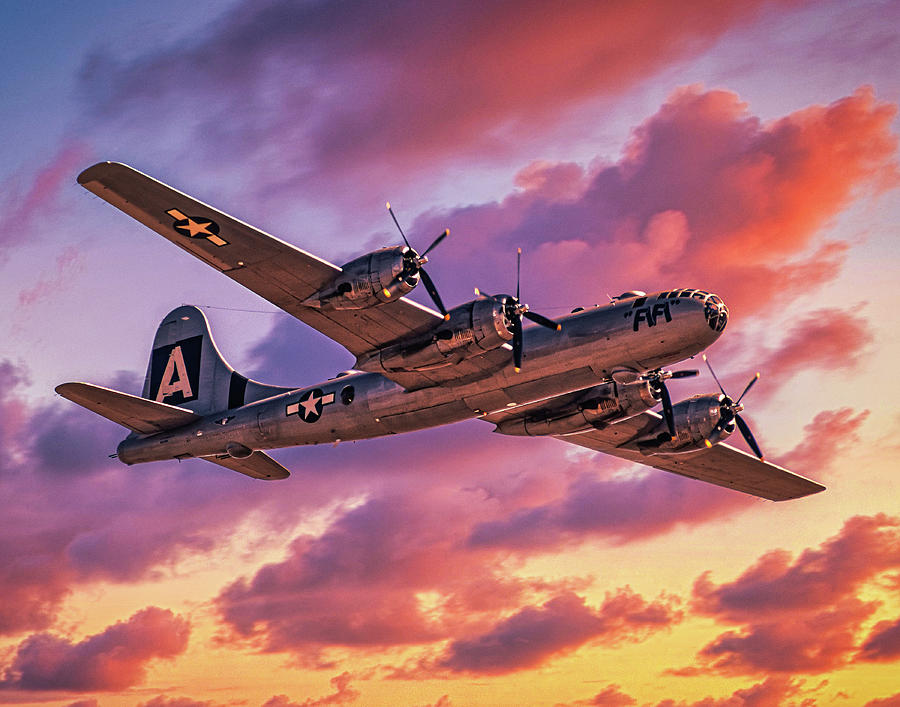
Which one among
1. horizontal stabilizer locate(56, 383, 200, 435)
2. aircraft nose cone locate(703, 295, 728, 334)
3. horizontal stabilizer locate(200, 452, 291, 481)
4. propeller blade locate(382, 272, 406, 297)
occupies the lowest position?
aircraft nose cone locate(703, 295, 728, 334)

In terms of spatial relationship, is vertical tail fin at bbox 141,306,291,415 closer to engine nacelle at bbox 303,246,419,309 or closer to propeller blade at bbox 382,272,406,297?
engine nacelle at bbox 303,246,419,309

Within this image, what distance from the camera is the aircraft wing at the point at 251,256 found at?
32.3 meters

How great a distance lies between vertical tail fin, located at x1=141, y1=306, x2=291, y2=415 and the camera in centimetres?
4366

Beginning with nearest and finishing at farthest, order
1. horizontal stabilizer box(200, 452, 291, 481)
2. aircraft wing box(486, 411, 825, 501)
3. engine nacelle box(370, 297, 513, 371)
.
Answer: engine nacelle box(370, 297, 513, 371), horizontal stabilizer box(200, 452, 291, 481), aircraft wing box(486, 411, 825, 501)

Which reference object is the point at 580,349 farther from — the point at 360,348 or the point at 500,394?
the point at 360,348

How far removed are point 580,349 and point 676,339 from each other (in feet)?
10.1

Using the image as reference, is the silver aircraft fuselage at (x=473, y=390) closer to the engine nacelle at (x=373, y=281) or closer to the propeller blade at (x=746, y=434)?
the engine nacelle at (x=373, y=281)

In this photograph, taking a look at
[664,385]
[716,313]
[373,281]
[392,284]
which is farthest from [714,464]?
[373,281]

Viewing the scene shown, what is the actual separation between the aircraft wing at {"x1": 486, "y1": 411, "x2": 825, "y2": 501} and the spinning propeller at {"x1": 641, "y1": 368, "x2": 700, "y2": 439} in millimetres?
3476

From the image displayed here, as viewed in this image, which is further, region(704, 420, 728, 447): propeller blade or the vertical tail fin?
the vertical tail fin

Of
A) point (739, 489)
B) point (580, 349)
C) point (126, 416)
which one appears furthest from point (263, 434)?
point (739, 489)

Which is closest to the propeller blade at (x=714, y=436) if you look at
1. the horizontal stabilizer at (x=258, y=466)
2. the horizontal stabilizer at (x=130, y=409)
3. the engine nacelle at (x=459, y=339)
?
the engine nacelle at (x=459, y=339)

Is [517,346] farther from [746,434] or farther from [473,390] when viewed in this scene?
[746,434]

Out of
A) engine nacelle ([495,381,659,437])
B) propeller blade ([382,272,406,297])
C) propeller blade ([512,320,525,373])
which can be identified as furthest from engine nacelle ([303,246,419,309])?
engine nacelle ([495,381,659,437])
